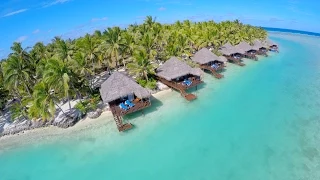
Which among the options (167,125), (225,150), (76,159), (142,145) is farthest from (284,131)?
(76,159)

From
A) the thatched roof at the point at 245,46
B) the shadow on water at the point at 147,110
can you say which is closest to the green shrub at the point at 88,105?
the shadow on water at the point at 147,110

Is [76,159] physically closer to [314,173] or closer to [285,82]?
[314,173]

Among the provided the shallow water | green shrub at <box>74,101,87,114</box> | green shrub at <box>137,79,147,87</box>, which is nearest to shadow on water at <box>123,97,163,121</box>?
the shallow water

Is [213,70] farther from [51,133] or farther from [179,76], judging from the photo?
[51,133]

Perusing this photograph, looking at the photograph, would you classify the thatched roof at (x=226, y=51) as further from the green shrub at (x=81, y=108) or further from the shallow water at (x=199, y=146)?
the green shrub at (x=81, y=108)

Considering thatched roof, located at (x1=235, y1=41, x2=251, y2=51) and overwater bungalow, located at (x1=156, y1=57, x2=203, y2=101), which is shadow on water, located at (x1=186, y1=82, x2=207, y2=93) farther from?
thatched roof, located at (x1=235, y1=41, x2=251, y2=51)

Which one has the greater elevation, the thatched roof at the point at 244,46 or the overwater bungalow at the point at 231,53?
the thatched roof at the point at 244,46
